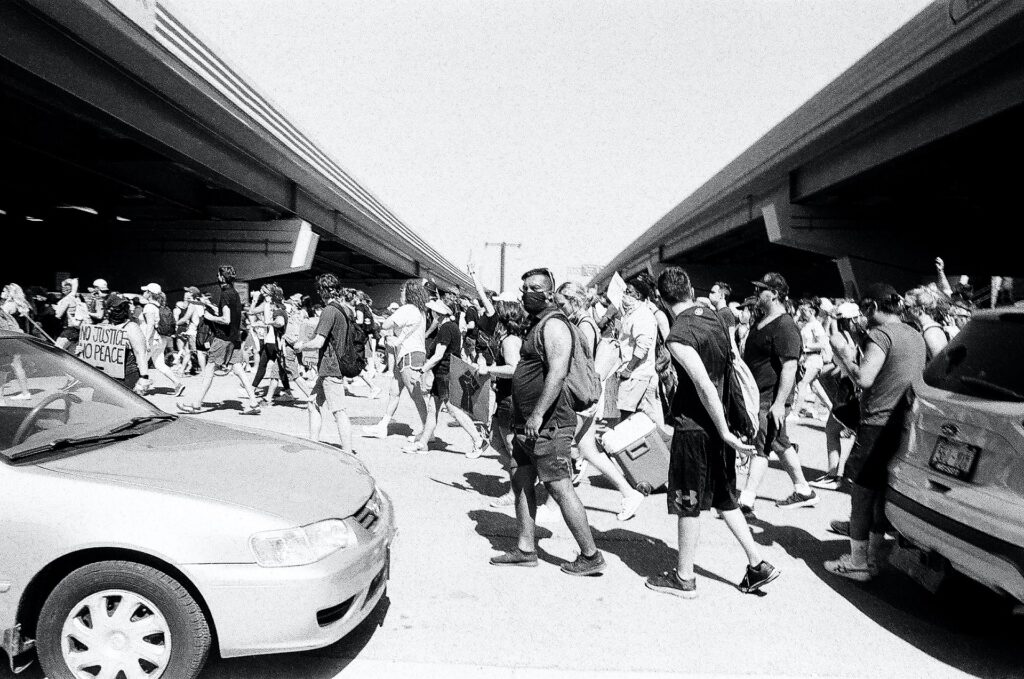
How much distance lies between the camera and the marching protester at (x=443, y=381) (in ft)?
26.3

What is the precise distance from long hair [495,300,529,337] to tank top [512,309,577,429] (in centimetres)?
141

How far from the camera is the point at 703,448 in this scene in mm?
4121

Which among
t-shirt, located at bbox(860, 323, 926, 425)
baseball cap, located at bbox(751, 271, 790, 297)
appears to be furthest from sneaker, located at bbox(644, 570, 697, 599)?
baseball cap, located at bbox(751, 271, 790, 297)

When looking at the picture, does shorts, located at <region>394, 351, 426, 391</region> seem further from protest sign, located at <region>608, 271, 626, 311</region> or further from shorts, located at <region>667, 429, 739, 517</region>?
shorts, located at <region>667, 429, 739, 517</region>

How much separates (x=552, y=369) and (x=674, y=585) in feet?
4.65

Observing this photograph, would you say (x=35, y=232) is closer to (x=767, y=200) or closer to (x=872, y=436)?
(x=767, y=200)

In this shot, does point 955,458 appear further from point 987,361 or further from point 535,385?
point 535,385

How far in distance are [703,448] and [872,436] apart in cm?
116

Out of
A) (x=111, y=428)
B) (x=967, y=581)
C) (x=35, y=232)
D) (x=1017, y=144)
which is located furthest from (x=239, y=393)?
(x=35, y=232)

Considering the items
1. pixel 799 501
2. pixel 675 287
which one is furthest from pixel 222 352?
pixel 675 287

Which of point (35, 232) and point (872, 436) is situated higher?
point (35, 232)

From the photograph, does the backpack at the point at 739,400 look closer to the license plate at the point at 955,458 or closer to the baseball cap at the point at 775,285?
the license plate at the point at 955,458

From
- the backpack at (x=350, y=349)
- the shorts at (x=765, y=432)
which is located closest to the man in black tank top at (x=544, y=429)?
the shorts at (x=765, y=432)

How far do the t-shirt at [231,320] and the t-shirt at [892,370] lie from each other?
27.9 ft
